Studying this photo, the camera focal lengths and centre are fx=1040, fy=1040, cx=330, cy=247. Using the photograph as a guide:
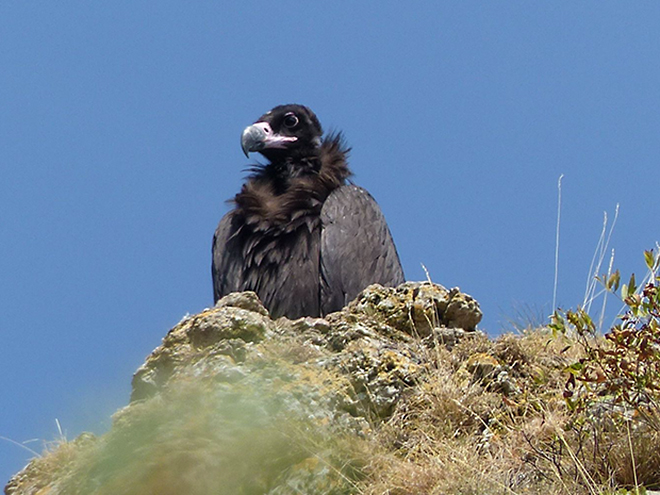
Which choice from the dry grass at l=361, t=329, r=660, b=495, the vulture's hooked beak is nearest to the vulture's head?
the vulture's hooked beak

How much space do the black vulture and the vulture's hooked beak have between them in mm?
12

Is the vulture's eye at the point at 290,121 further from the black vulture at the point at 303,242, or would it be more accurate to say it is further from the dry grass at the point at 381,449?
the dry grass at the point at 381,449

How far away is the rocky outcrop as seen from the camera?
5.35m

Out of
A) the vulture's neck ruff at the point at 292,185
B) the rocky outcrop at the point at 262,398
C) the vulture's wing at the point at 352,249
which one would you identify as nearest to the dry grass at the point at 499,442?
the rocky outcrop at the point at 262,398

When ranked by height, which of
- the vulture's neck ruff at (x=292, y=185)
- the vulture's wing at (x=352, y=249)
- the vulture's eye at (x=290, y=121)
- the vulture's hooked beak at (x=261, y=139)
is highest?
the vulture's eye at (x=290, y=121)

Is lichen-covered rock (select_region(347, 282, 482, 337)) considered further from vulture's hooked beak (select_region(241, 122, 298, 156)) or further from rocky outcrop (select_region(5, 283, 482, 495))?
vulture's hooked beak (select_region(241, 122, 298, 156))

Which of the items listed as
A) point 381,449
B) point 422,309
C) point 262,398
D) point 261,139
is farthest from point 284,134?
point 381,449

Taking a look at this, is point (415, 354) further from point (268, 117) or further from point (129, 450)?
point (268, 117)

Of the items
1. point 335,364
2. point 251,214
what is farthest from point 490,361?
point 251,214

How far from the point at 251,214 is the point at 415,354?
334 cm

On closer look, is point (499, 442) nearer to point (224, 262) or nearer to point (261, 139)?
point (224, 262)

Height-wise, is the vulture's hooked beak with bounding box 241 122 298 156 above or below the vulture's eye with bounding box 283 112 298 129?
below

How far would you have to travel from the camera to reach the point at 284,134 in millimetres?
10469

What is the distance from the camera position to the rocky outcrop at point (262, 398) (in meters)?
5.35
